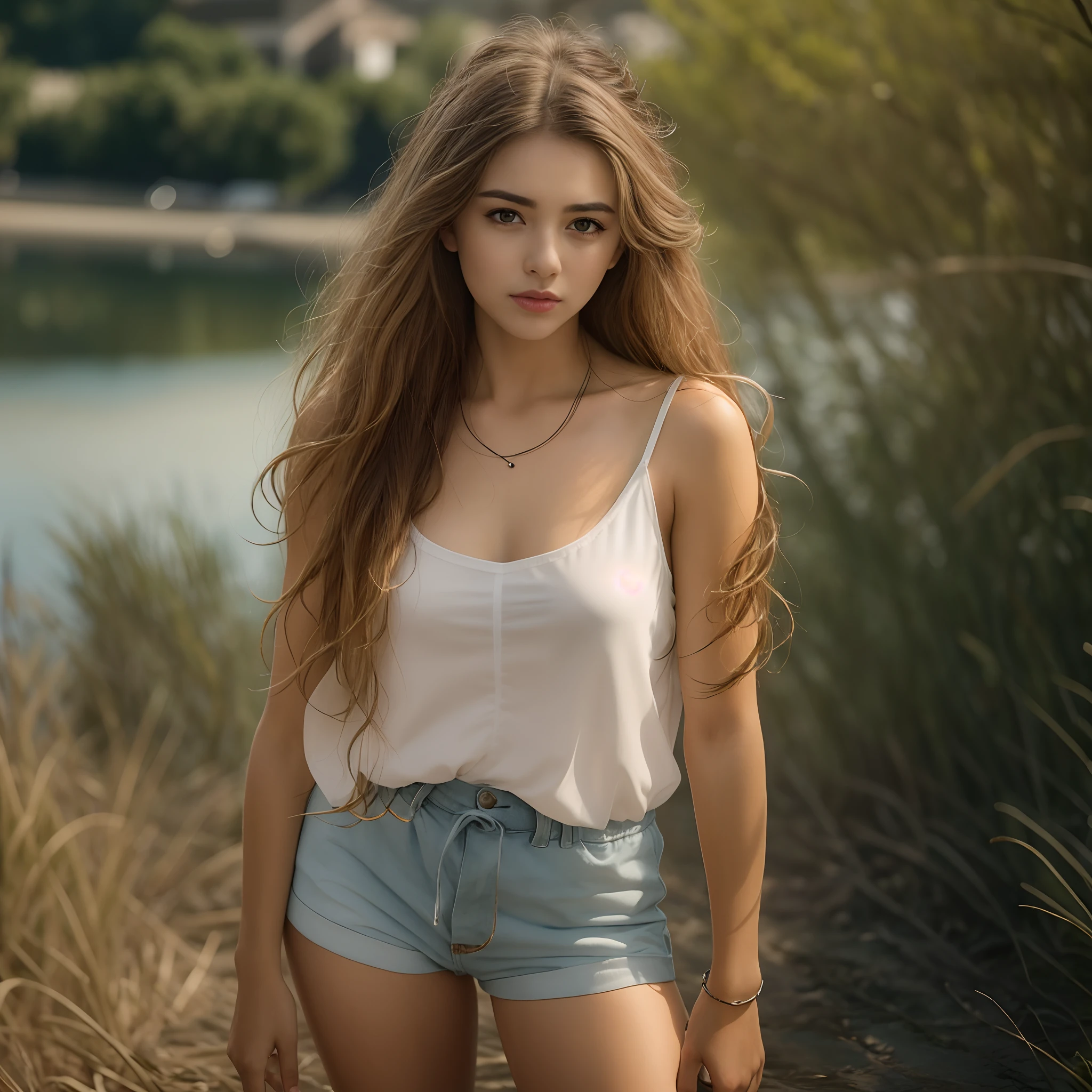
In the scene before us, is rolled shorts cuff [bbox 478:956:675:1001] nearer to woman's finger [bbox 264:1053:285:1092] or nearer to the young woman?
the young woman

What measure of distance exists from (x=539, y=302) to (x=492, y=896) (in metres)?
0.62

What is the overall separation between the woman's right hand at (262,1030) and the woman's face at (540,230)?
803 millimetres

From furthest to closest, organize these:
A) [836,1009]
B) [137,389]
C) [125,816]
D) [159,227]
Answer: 1. [159,227]
2. [137,389]
3. [125,816]
4. [836,1009]

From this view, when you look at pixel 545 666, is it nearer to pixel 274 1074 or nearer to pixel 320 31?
pixel 274 1074

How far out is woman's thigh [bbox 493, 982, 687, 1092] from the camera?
120 cm

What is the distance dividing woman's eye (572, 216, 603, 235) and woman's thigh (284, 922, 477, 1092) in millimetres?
814

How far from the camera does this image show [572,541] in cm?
124

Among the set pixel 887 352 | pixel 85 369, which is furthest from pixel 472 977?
pixel 85 369

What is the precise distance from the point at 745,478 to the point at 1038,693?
105 cm

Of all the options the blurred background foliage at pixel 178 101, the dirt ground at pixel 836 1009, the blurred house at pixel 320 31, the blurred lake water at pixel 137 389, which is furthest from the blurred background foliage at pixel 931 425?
the blurred house at pixel 320 31

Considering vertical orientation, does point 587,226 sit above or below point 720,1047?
above

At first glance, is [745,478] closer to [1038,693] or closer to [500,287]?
[500,287]

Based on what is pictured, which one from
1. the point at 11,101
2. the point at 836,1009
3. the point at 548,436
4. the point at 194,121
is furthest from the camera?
the point at 194,121

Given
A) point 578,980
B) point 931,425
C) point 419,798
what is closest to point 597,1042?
point 578,980
